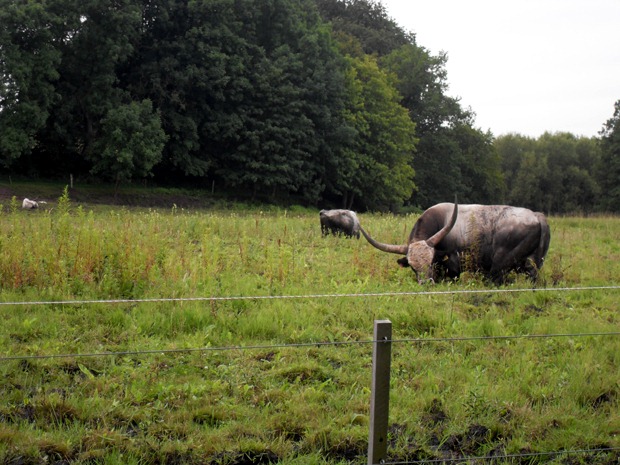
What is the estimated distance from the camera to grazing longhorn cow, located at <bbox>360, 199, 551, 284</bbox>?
33.2 feet

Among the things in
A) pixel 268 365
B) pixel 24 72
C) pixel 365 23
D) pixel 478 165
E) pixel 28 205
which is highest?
pixel 365 23

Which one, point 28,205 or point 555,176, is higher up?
point 555,176

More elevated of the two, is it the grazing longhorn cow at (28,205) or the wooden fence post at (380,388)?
the grazing longhorn cow at (28,205)

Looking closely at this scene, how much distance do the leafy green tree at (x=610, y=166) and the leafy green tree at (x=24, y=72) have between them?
1677 inches

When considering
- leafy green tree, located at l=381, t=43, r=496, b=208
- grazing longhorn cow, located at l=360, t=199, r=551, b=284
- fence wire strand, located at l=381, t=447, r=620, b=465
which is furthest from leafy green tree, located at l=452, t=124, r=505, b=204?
fence wire strand, located at l=381, t=447, r=620, b=465

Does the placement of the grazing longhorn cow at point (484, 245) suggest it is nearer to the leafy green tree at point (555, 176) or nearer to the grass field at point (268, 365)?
the grass field at point (268, 365)

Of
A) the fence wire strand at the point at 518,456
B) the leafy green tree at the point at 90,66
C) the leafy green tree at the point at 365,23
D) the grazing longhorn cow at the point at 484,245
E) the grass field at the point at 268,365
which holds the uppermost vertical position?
the leafy green tree at the point at 365,23

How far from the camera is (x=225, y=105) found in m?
35.4

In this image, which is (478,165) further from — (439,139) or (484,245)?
(484,245)

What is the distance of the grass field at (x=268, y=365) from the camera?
4488mm

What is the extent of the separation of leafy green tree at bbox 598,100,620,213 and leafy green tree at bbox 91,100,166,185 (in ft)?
123

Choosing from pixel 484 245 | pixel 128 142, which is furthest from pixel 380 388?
pixel 128 142

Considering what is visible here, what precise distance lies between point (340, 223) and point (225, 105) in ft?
70.5

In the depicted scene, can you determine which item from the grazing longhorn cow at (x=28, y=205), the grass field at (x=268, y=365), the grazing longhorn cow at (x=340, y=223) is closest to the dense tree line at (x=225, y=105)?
the grazing longhorn cow at (x=28, y=205)
